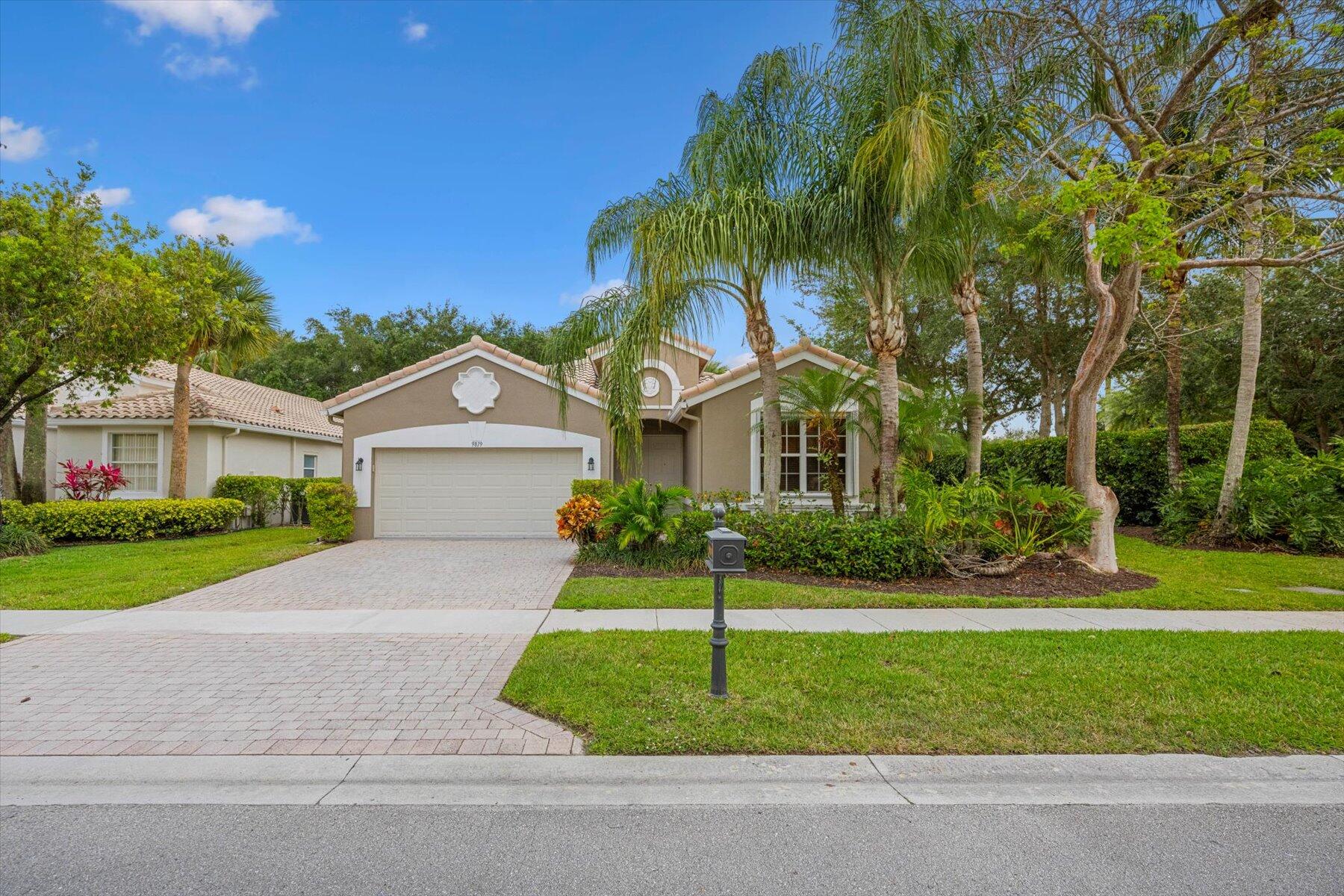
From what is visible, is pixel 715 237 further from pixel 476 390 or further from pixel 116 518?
pixel 116 518

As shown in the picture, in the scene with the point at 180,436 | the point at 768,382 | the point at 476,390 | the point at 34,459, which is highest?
the point at 476,390

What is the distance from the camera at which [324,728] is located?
4.00 meters

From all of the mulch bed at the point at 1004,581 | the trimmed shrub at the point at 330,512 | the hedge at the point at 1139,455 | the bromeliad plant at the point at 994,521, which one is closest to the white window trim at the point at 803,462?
the hedge at the point at 1139,455

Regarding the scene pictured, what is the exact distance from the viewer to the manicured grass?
3.76 m

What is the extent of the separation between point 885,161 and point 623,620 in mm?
6707

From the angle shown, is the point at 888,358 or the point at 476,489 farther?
the point at 476,489

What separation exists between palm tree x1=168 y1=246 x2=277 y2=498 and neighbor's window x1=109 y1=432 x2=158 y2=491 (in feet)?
2.52

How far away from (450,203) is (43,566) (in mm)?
12399

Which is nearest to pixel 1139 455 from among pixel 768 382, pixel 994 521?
pixel 994 521

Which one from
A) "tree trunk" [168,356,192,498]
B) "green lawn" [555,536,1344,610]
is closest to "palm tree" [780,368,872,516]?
"green lawn" [555,536,1344,610]

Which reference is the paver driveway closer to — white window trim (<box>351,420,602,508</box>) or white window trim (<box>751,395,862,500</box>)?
white window trim (<box>751,395,862,500</box>)

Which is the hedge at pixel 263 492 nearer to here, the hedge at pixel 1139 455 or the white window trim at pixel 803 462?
the white window trim at pixel 803 462

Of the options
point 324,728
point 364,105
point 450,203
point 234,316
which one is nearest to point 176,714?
point 324,728

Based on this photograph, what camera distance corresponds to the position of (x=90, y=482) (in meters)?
14.7
